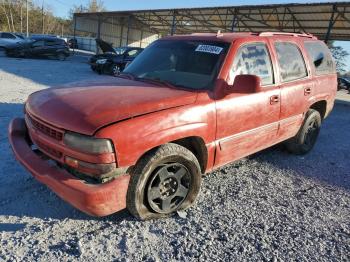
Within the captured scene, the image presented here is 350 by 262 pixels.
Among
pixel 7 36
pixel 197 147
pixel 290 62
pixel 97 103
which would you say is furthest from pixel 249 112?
pixel 7 36

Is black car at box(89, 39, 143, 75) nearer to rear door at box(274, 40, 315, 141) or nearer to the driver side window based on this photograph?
the driver side window

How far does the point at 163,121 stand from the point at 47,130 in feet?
3.38

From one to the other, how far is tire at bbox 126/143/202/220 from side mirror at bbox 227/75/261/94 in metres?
0.83

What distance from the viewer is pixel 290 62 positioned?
15.4ft

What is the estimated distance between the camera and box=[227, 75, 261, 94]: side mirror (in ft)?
11.2

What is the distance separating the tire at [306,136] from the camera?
5328 millimetres

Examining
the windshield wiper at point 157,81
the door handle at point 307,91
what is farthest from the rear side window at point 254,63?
the door handle at point 307,91

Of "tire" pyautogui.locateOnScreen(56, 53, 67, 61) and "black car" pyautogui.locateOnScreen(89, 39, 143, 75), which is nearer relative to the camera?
"black car" pyautogui.locateOnScreen(89, 39, 143, 75)

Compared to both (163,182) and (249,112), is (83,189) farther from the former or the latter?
Answer: (249,112)

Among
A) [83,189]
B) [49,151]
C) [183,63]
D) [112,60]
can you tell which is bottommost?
[83,189]

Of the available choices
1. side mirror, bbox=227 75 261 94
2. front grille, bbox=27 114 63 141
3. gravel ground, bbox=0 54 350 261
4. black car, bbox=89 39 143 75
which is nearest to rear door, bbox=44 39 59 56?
black car, bbox=89 39 143 75

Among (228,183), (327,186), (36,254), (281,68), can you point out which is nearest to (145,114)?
(36,254)

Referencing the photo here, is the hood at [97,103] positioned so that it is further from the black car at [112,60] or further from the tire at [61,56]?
the tire at [61,56]

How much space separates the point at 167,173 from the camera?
3.26 meters
